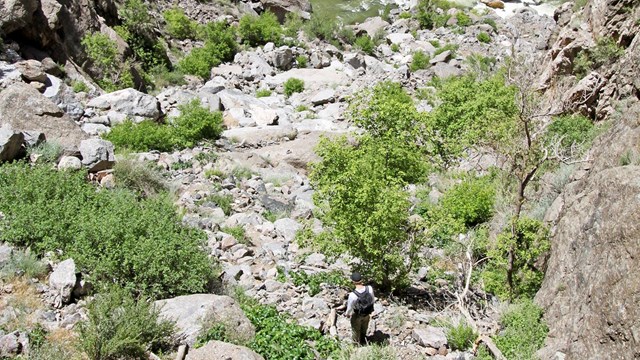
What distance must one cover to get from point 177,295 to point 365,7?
103 ft

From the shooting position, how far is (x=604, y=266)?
23.4ft

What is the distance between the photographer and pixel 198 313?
7906mm

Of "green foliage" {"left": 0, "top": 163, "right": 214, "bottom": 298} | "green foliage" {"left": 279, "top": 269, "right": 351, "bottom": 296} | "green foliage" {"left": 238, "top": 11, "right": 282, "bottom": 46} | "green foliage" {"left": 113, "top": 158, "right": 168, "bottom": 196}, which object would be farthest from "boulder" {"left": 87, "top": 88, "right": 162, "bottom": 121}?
"green foliage" {"left": 238, "top": 11, "right": 282, "bottom": 46}

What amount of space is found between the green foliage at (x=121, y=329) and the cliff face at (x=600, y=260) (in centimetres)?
520

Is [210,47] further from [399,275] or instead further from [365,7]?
[399,275]

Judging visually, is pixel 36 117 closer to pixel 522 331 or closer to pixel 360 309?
pixel 360 309

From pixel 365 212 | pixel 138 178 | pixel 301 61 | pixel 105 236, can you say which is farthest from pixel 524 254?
pixel 301 61

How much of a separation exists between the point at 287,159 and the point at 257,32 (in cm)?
1321

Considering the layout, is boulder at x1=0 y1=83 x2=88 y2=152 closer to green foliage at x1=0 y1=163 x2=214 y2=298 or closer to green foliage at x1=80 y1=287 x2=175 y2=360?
green foliage at x1=0 y1=163 x2=214 y2=298

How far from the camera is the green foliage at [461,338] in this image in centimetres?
818

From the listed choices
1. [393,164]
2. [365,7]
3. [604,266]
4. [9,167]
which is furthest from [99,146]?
[365,7]

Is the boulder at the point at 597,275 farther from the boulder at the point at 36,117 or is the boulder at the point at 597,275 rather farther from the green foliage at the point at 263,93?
the green foliage at the point at 263,93

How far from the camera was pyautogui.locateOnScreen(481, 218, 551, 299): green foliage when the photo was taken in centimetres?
920

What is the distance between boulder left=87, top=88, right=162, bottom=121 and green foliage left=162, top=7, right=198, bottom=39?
9460mm
